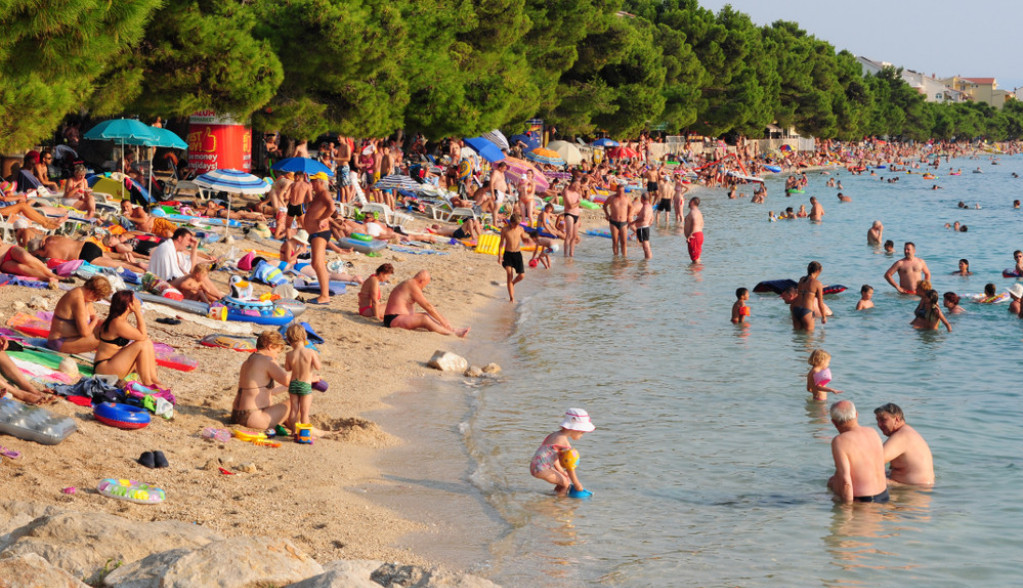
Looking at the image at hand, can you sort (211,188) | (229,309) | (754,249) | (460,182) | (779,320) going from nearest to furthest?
(229,309), (779,320), (211,188), (754,249), (460,182)


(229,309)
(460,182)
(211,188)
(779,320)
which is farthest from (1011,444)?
(460,182)

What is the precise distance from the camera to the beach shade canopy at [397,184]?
965 inches

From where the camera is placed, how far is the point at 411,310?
43.5ft

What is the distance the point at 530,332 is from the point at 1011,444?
20.7 feet

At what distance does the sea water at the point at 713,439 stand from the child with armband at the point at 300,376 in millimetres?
1029

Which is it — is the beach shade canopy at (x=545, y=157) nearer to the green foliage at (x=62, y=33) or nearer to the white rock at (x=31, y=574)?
the green foliage at (x=62, y=33)

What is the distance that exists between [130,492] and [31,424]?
3.50 ft

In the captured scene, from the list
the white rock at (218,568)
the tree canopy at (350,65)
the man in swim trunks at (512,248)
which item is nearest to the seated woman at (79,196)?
the tree canopy at (350,65)

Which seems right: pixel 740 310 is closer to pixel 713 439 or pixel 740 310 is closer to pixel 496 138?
pixel 713 439

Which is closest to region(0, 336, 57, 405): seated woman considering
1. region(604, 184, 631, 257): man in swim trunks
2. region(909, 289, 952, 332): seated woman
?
region(909, 289, 952, 332): seated woman

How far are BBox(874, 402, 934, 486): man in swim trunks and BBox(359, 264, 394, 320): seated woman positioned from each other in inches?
267

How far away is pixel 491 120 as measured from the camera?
2989 cm

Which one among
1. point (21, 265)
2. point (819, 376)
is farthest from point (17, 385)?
point (819, 376)

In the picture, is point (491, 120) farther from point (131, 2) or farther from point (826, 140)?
point (826, 140)
